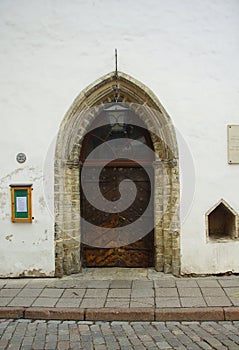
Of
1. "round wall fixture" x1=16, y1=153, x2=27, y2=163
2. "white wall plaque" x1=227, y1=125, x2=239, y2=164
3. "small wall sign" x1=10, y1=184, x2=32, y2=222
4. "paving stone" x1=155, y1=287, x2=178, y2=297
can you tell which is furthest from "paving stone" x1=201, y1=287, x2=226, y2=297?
"round wall fixture" x1=16, y1=153, x2=27, y2=163

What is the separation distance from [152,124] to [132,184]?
1129mm

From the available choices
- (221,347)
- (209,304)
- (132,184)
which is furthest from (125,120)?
(221,347)

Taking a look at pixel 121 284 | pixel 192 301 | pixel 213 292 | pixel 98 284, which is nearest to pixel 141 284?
pixel 121 284

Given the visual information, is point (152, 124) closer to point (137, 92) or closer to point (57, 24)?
point (137, 92)

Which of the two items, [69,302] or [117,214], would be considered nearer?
[69,302]

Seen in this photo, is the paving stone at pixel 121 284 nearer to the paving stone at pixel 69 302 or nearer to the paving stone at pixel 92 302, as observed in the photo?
the paving stone at pixel 92 302

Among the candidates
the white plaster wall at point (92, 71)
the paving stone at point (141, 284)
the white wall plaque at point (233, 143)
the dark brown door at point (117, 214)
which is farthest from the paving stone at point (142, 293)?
the white wall plaque at point (233, 143)

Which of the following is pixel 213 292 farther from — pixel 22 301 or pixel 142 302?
pixel 22 301

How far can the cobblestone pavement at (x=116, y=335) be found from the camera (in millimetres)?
3652

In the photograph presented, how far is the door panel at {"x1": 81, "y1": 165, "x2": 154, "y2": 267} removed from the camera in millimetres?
6250

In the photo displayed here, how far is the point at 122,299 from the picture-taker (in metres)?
4.71

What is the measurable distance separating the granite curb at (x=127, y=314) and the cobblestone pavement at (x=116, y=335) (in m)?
0.07

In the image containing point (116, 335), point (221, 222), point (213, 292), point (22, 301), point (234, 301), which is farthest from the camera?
point (221, 222)

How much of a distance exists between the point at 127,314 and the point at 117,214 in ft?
7.26
